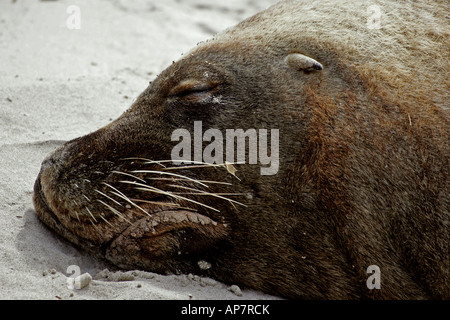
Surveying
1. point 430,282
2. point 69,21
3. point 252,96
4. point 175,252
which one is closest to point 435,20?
point 252,96

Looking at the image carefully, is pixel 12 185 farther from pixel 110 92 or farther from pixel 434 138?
pixel 434 138

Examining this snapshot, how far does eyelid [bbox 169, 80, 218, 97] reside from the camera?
150 inches

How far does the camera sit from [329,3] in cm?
422

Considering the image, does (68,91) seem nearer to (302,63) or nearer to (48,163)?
(48,163)

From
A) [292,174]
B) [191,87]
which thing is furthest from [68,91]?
[292,174]

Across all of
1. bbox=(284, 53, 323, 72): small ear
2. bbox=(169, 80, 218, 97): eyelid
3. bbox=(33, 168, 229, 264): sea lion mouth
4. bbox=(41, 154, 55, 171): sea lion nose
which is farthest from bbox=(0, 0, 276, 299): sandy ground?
bbox=(284, 53, 323, 72): small ear

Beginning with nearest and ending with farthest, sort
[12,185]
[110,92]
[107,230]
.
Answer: [107,230], [12,185], [110,92]

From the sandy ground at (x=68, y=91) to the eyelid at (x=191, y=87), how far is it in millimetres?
1087

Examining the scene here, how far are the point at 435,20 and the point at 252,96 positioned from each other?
1.30 metres

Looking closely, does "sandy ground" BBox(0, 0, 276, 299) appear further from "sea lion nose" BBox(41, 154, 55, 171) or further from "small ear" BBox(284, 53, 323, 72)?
"small ear" BBox(284, 53, 323, 72)

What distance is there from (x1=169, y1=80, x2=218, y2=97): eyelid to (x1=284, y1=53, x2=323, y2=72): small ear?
464mm

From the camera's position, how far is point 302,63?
3.75 meters

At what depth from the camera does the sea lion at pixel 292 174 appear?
350 cm

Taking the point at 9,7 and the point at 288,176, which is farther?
the point at 9,7
